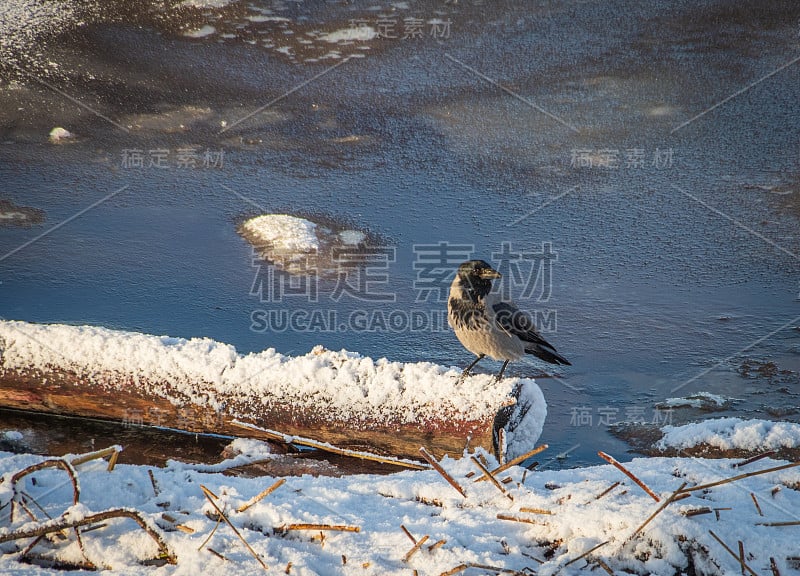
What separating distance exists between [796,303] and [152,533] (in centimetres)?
478

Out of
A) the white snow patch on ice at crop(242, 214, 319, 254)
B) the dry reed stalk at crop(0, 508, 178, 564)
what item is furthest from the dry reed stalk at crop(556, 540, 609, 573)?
the white snow patch on ice at crop(242, 214, 319, 254)

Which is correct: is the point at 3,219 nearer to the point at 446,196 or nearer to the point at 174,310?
the point at 174,310

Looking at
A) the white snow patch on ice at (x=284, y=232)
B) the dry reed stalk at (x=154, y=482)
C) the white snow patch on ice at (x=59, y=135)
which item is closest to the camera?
the dry reed stalk at (x=154, y=482)

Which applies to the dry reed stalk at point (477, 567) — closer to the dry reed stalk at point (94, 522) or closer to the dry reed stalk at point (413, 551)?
the dry reed stalk at point (413, 551)

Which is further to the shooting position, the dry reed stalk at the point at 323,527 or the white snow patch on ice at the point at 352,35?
the white snow patch on ice at the point at 352,35

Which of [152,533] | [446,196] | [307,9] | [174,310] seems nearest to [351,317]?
[174,310]

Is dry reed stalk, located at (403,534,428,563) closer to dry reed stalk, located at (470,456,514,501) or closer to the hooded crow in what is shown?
dry reed stalk, located at (470,456,514,501)

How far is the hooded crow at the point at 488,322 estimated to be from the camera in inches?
187

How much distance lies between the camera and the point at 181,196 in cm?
722

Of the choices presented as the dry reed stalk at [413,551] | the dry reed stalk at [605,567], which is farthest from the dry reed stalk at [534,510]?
the dry reed stalk at [413,551]

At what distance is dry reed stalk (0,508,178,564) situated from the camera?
7.84ft

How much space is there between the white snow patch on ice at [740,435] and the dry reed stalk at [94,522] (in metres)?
2.54

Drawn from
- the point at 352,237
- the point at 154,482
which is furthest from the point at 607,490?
the point at 352,237

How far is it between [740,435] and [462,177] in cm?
428
